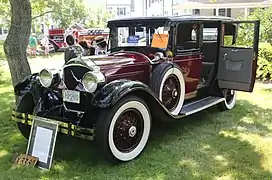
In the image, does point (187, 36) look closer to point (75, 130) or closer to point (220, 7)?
point (75, 130)

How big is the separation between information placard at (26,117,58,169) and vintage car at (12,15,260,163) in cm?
11

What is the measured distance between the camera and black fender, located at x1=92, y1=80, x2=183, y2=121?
11.8 ft

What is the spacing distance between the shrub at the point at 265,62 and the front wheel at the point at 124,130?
5.80 metres

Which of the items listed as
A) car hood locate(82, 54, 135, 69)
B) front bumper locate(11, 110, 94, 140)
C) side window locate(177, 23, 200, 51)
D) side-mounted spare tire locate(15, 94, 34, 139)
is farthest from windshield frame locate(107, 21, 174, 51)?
front bumper locate(11, 110, 94, 140)

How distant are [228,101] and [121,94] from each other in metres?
3.19

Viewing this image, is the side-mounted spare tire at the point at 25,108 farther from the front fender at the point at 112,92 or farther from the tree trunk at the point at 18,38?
the tree trunk at the point at 18,38

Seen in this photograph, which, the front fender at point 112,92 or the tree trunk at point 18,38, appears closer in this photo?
the front fender at point 112,92

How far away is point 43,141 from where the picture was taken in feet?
12.5

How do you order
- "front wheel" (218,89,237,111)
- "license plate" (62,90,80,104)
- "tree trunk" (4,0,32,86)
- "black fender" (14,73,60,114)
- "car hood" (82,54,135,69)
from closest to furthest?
1. "license plate" (62,90,80,104)
2. "car hood" (82,54,135,69)
3. "black fender" (14,73,60,114)
4. "tree trunk" (4,0,32,86)
5. "front wheel" (218,89,237,111)

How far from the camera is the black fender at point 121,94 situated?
360cm

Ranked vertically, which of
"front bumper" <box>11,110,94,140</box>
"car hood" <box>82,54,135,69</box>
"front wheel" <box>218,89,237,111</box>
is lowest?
"front wheel" <box>218,89,237,111</box>

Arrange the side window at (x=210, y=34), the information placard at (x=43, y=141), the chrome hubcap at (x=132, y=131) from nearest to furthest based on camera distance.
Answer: the information placard at (x=43, y=141) < the chrome hubcap at (x=132, y=131) < the side window at (x=210, y=34)

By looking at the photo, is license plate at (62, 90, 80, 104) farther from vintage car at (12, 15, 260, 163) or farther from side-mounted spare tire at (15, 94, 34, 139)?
side-mounted spare tire at (15, 94, 34, 139)

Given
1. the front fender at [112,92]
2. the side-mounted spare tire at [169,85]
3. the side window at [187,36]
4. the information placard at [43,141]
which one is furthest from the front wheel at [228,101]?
the information placard at [43,141]
